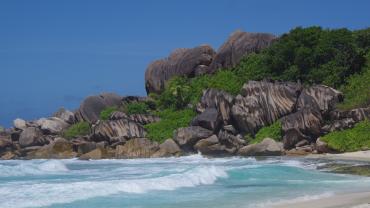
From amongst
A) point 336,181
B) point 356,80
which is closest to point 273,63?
point 356,80

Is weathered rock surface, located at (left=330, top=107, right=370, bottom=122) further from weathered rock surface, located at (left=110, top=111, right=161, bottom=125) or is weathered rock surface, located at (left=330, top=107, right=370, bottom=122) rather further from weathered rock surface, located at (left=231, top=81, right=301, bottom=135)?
weathered rock surface, located at (left=110, top=111, right=161, bottom=125)

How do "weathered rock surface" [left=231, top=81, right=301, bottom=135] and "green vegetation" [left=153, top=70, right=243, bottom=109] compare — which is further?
"green vegetation" [left=153, top=70, right=243, bottom=109]

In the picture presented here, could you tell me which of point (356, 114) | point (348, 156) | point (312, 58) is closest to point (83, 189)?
point (348, 156)

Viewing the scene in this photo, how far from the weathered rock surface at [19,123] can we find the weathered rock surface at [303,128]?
24.6 m

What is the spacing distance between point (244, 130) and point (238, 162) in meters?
8.69

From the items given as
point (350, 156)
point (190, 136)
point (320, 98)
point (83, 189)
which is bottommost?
point (83, 189)

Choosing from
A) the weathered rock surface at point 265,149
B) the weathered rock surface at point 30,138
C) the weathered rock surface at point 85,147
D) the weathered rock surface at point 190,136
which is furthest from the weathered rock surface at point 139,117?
the weathered rock surface at point 265,149

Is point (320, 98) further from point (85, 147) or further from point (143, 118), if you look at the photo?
point (85, 147)

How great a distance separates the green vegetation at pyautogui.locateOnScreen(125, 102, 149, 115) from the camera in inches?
2002

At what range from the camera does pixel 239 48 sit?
176ft

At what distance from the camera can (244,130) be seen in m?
41.8

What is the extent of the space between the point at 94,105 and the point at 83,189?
3388 centimetres

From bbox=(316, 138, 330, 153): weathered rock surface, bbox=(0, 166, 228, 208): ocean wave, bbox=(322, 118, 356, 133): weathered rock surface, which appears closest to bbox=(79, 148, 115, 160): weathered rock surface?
bbox=(316, 138, 330, 153): weathered rock surface

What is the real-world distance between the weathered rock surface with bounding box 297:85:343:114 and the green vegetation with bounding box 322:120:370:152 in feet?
10.2
